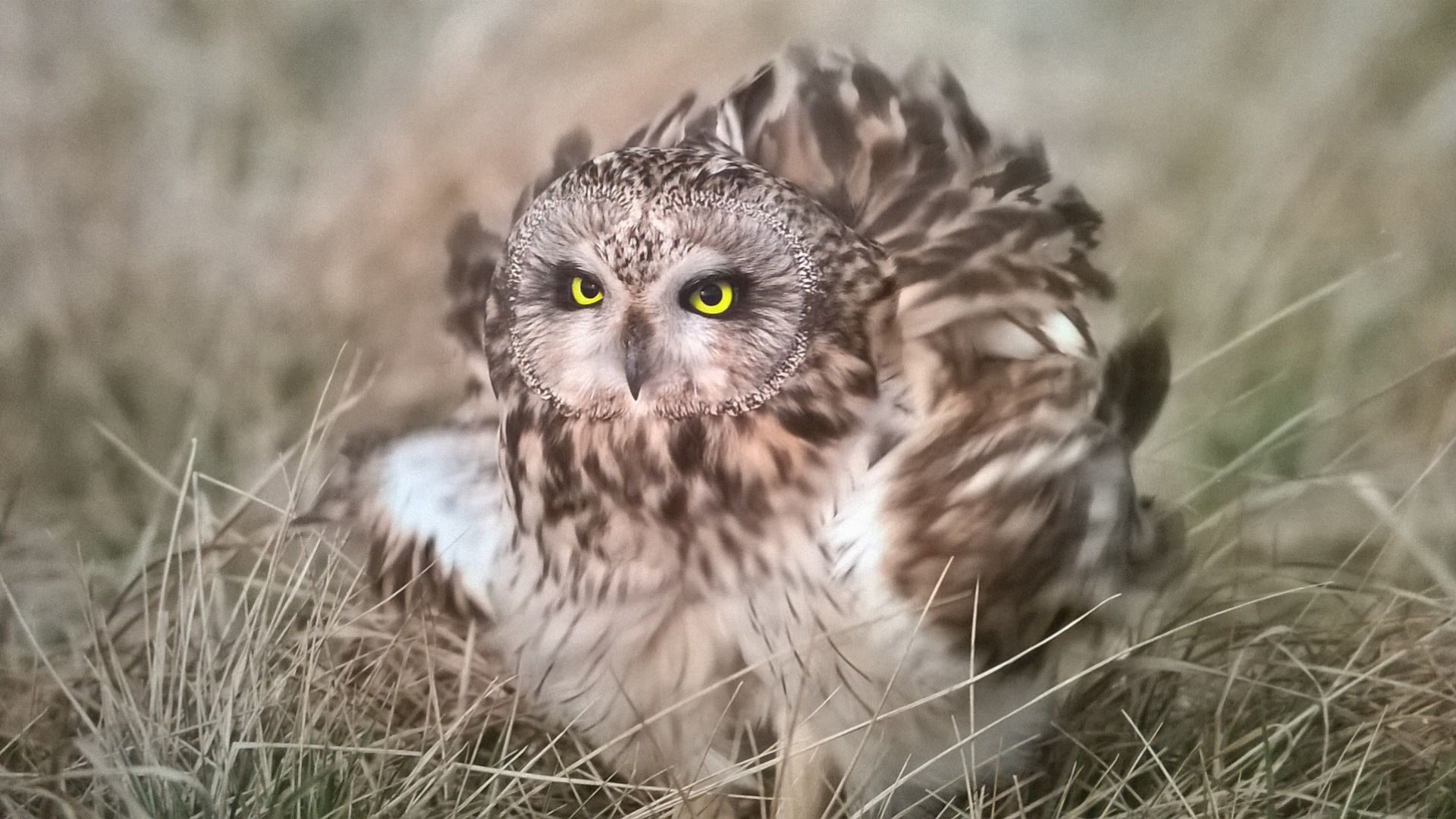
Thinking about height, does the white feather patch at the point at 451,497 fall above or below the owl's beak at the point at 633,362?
below

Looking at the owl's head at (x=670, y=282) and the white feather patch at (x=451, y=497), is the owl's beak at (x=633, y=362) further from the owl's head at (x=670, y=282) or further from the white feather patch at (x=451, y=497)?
the white feather patch at (x=451, y=497)

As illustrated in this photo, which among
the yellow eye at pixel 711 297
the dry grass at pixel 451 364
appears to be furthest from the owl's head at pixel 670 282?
the dry grass at pixel 451 364

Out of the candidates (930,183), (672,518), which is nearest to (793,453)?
(672,518)

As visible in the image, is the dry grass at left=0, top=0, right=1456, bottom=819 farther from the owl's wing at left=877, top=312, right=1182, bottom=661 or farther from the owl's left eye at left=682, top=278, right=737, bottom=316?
the owl's left eye at left=682, top=278, right=737, bottom=316

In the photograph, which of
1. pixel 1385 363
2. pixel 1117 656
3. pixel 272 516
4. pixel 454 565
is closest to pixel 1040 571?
pixel 1117 656

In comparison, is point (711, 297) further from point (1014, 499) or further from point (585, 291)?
point (1014, 499)

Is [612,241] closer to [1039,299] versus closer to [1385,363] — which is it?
[1039,299]


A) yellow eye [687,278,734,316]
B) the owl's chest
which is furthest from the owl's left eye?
the owl's chest

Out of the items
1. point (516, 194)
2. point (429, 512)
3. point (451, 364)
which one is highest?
point (516, 194)

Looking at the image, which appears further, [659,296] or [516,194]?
[516,194]
